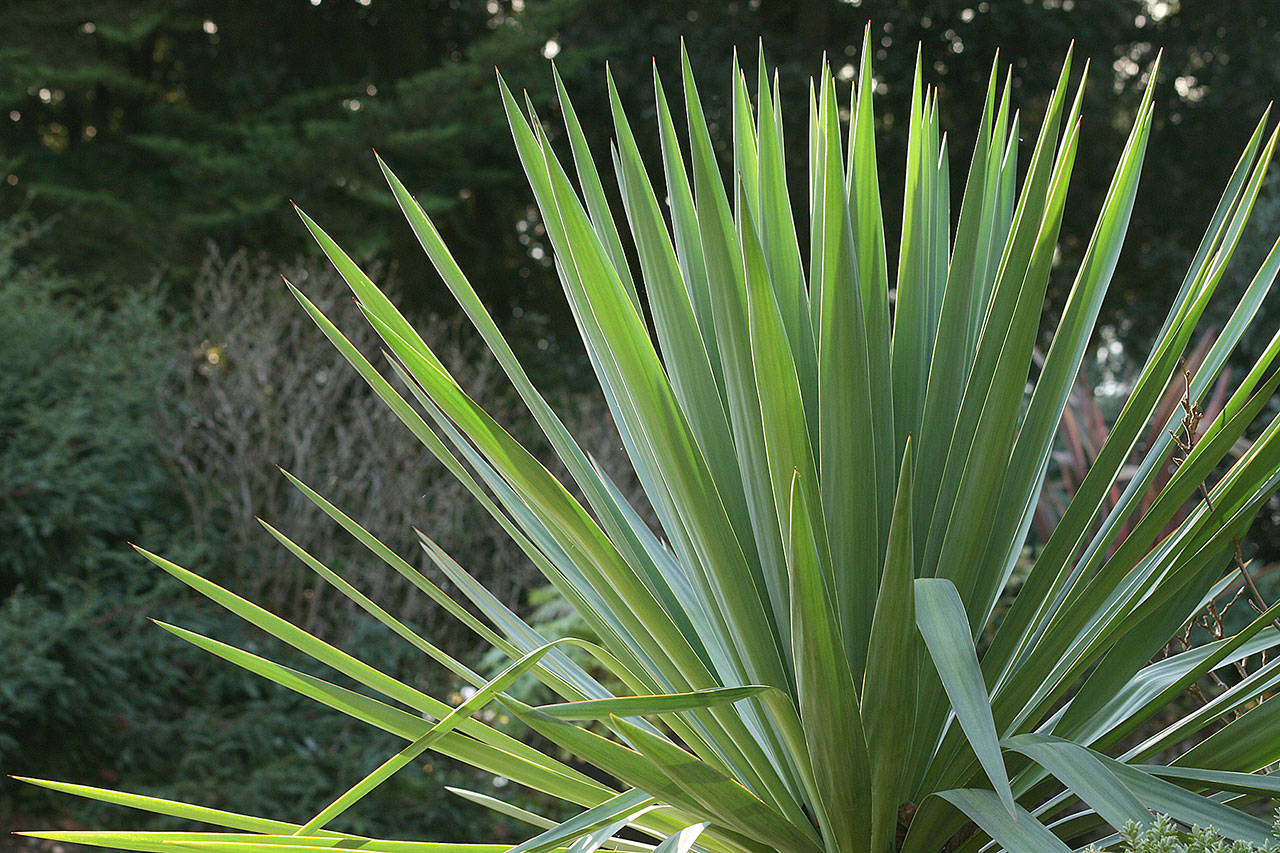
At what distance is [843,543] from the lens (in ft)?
3.73

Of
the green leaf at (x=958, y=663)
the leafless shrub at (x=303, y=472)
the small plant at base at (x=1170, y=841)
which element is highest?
the green leaf at (x=958, y=663)

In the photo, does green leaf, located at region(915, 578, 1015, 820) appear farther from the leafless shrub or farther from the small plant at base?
the leafless shrub

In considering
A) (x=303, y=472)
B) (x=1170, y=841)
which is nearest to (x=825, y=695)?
(x=1170, y=841)

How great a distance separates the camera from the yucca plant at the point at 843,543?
1.00 metres

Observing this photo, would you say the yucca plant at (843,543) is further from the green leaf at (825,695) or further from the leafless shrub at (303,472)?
the leafless shrub at (303,472)

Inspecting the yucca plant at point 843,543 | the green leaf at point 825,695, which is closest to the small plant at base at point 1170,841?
the yucca plant at point 843,543

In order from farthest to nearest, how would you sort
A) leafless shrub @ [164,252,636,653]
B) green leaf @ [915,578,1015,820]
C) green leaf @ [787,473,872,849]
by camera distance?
leafless shrub @ [164,252,636,653] → green leaf @ [787,473,872,849] → green leaf @ [915,578,1015,820]

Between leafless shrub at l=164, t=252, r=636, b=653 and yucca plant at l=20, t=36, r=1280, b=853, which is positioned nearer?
yucca plant at l=20, t=36, r=1280, b=853

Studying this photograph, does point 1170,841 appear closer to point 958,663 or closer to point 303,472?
point 958,663

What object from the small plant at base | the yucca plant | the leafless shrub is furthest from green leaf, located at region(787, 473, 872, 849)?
the leafless shrub

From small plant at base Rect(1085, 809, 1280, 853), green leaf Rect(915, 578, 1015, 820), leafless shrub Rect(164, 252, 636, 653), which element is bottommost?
leafless shrub Rect(164, 252, 636, 653)

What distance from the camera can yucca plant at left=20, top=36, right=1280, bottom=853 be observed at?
3.29 ft

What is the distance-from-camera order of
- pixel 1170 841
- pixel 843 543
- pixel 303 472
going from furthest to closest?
pixel 303 472, pixel 843 543, pixel 1170 841

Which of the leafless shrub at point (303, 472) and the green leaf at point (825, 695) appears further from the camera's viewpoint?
the leafless shrub at point (303, 472)
